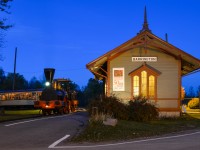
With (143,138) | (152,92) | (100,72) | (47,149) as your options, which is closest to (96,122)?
(143,138)

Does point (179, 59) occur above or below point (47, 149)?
above

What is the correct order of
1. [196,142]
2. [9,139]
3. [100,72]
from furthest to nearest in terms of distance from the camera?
[100,72] < [9,139] < [196,142]

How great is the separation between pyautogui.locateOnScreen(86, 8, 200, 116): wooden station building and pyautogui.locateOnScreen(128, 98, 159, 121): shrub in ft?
11.0

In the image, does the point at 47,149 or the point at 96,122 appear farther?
the point at 96,122

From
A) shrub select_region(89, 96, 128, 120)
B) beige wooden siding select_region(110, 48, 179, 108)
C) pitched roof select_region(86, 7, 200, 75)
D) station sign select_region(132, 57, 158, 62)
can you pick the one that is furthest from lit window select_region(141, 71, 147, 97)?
shrub select_region(89, 96, 128, 120)

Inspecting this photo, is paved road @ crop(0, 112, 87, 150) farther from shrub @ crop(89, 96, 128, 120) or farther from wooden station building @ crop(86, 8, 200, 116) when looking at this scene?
wooden station building @ crop(86, 8, 200, 116)

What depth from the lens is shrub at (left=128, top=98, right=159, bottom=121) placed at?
26.9 metres

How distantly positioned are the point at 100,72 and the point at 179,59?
8416 millimetres

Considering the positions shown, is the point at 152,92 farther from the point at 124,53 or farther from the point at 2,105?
the point at 2,105

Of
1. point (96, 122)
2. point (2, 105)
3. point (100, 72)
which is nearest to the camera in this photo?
point (96, 122)

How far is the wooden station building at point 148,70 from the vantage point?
31078 millimetres

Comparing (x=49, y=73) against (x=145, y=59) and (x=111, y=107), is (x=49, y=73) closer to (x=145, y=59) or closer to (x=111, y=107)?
(x=145, y=59)

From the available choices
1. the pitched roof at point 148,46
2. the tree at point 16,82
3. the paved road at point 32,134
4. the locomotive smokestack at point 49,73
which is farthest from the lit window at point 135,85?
the tree at point 16,82

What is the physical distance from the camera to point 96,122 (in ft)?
68.4
